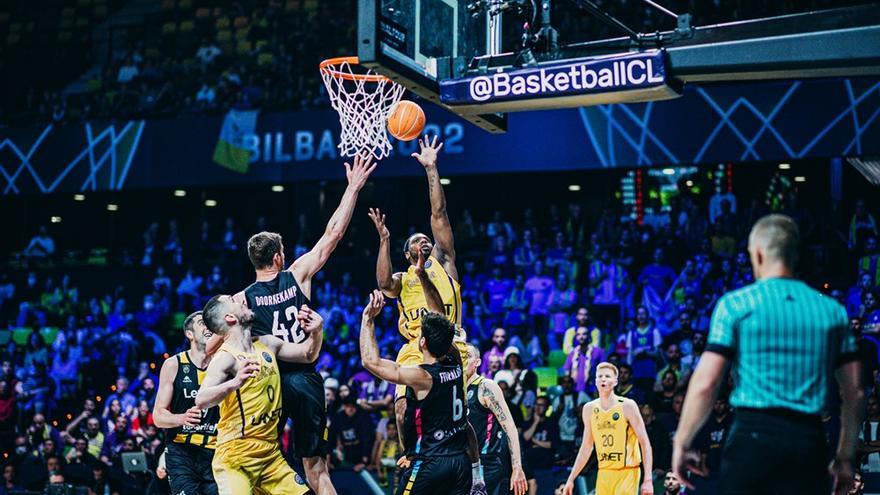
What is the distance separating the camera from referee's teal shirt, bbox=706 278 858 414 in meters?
5.32

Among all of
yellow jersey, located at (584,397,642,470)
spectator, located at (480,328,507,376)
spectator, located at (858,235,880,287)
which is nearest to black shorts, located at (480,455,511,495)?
yellow jersey, located at (584,397,642,470)

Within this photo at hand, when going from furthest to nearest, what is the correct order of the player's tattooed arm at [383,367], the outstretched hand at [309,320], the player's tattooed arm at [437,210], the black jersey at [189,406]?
the player's tattooed arm at [437,210] < the black jersey at [189,406] < the outstretched hand at [309,320] < the player's tattooed arm at [383,367]

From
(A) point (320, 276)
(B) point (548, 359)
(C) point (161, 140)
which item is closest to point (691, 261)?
(B) point (548, 359)

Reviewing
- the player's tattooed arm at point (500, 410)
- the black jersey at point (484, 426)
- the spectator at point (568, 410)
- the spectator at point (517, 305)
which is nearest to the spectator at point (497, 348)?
the spectator at point (568, 410)

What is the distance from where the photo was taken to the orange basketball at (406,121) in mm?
11094

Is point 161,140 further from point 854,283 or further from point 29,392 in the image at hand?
point 854,283

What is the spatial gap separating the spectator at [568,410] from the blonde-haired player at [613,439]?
148 inches

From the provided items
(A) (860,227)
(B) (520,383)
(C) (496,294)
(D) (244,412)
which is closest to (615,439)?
(D) (244,412)

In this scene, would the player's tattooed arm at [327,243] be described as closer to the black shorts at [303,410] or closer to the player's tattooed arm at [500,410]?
the black shorts at [303,410]

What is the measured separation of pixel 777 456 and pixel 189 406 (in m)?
5.67

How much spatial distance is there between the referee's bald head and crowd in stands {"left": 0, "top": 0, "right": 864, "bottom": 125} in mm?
16476

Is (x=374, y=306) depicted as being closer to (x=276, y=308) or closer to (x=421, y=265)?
(x=276, y=308)

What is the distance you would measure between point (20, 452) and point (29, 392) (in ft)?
9.75

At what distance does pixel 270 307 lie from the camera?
911 cm
